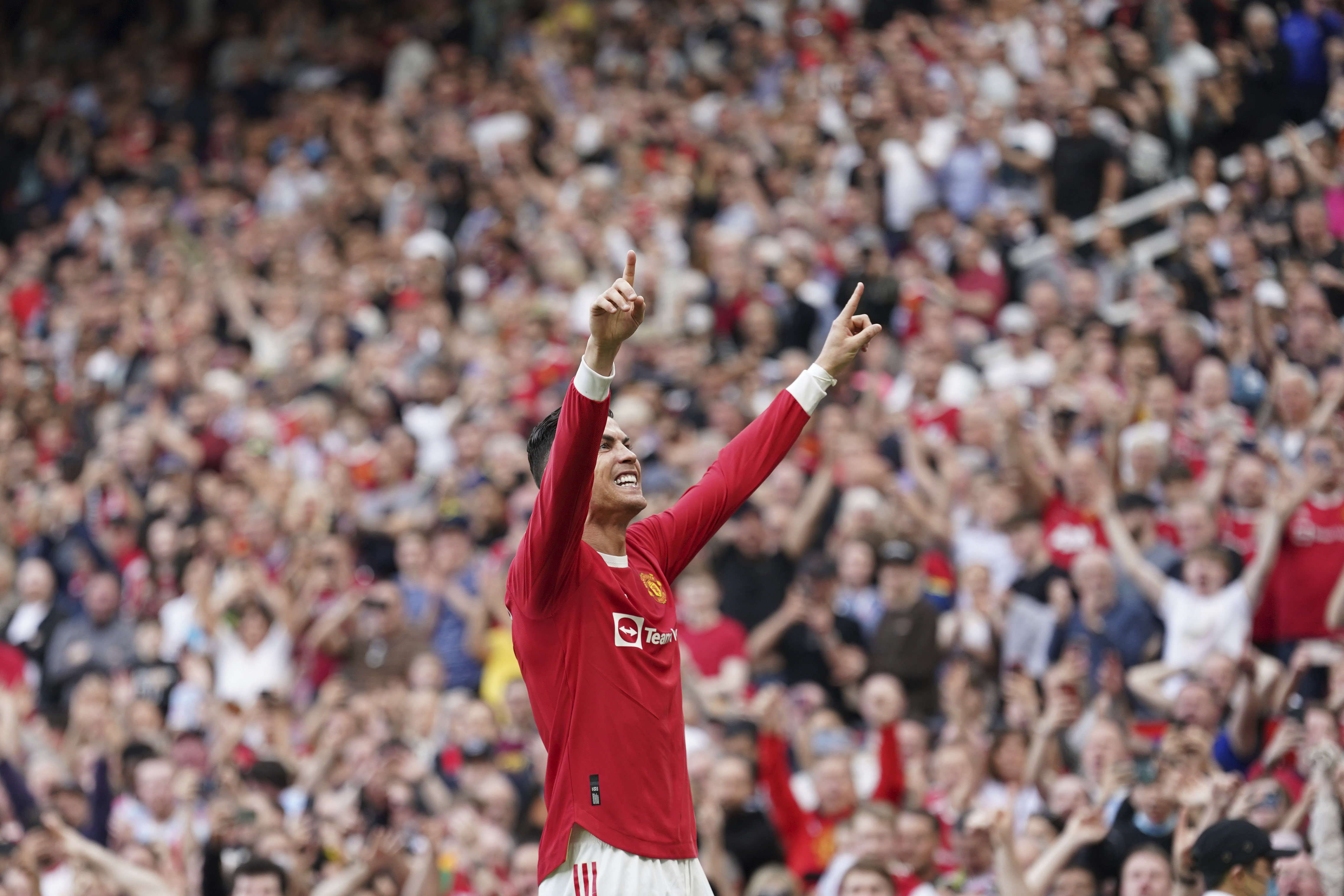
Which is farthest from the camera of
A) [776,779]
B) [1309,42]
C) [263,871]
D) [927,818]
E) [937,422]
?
[1309,42]

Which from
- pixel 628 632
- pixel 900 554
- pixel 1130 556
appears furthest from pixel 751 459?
pixel 900 554

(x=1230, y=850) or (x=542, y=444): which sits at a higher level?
(x=542, y=444)

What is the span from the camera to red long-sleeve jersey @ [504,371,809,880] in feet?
14.2

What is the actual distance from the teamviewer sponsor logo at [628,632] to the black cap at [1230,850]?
93.4 inches

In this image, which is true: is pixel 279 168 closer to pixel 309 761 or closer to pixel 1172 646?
pixel 309 761

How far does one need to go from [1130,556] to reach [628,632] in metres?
4.71

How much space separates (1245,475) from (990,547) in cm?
156

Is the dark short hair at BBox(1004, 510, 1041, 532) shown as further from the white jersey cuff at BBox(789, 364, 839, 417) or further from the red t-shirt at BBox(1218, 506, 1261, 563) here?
the white jersey cuff at BBox(789, 364, 839, 417)

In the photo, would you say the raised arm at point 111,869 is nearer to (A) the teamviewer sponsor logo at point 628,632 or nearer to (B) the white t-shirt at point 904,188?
(A) the teamviewer sponsor logo at point 628,632

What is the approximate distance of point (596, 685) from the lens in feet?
14.5

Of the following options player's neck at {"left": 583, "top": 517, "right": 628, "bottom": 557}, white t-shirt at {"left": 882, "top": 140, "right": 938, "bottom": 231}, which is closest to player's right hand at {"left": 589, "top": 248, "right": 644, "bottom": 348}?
player's neck at {"left": 583, "top": 517, "right": 628, "bottom": 557}

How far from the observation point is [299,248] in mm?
15734

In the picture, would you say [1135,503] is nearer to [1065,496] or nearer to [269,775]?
[1065,496]

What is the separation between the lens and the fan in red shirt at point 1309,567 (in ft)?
25.3
